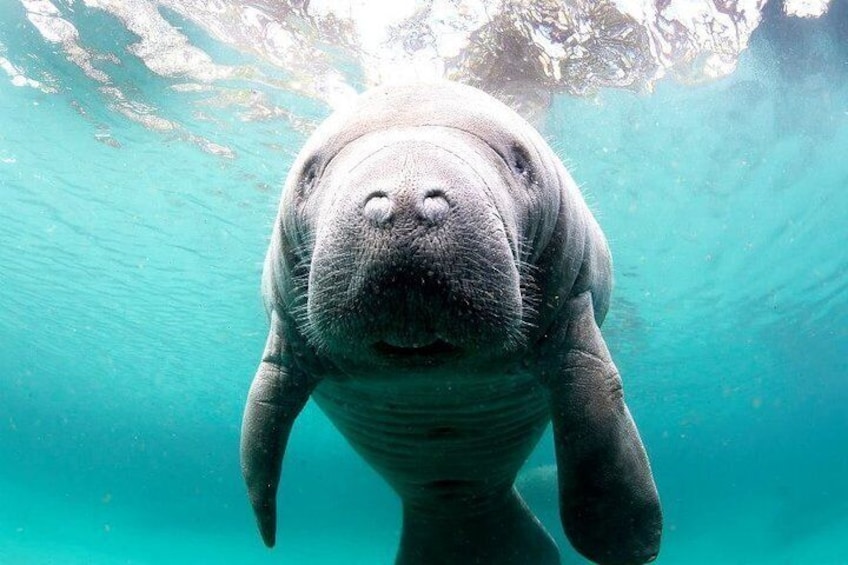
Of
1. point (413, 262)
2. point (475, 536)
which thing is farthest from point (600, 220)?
point (413, 262)

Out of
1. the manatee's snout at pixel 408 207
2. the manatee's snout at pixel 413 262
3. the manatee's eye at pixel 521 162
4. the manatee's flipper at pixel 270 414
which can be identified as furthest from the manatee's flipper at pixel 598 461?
the manatee's snout at pixel 408 207

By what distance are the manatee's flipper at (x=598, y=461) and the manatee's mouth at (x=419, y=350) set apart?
1.00m

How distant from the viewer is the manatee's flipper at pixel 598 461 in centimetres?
292

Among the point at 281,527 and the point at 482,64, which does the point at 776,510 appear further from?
the point at 482,64

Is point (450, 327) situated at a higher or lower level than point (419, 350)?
higher

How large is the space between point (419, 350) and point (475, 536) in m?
3.07

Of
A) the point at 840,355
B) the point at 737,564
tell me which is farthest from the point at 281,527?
the point at 840,355

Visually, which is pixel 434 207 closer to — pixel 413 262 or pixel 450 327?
pixel 413 262

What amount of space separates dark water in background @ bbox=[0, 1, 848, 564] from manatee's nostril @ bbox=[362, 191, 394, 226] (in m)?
7.88

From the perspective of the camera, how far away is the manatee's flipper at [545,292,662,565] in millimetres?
2924

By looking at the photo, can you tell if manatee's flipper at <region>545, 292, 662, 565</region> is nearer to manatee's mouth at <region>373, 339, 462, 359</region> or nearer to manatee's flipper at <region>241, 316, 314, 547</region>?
manatee's mouth at <region>373, 339, 462, 359</region>

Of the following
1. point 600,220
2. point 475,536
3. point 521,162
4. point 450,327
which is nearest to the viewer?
point 450,327

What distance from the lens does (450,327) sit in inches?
77.2

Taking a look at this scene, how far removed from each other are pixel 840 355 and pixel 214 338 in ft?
72.0
